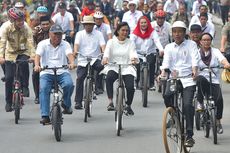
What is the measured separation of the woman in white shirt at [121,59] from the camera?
1423cm

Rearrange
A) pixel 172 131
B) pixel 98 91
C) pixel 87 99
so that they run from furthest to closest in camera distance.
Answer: pixel 98 91, pixel 87 99, pixel 172 131

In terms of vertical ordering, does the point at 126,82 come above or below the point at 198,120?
above

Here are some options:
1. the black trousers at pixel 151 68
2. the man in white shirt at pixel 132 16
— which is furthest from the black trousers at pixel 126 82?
the man in white shirt at pixel 132 16

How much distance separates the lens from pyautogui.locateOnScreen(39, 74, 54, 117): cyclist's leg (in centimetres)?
1315

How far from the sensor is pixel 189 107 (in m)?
11.7

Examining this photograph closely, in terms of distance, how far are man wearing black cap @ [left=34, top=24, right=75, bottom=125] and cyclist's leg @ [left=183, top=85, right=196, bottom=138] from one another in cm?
215

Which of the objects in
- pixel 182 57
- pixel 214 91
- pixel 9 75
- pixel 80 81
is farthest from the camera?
pixel 80 81

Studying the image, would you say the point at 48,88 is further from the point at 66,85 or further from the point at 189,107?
the point at 189,107

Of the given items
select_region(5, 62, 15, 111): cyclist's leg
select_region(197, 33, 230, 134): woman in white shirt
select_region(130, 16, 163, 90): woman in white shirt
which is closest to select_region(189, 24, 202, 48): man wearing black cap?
select_region(197, 33, 230, 134): woman in white shirt

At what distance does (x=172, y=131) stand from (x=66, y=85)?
3.04 m

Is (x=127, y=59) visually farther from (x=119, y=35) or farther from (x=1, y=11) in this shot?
(x=1, y=11)

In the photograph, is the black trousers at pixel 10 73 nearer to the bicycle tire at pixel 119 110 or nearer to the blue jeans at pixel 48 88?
the blue jeans at pixel 48 88

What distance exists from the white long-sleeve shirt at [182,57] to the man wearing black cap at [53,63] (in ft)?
5.75

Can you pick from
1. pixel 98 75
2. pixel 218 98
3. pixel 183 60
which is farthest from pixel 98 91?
pixel 183 60
